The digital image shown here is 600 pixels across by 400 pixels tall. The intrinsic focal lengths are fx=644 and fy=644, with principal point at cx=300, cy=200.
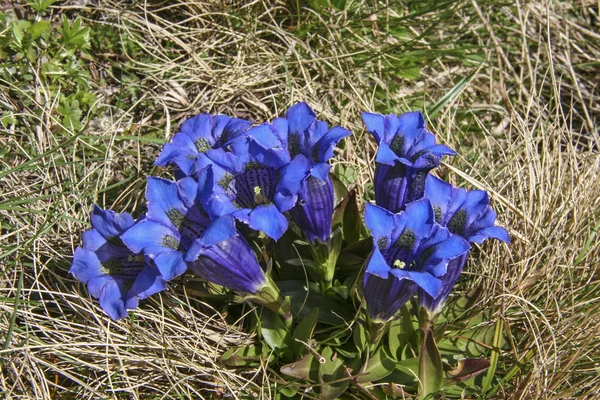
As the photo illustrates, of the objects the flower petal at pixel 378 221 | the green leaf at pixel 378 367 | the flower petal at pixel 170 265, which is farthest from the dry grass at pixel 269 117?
the flower petal at pixel 378 221

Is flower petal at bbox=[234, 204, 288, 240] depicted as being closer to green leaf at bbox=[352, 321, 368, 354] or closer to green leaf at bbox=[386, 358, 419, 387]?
green leaf at bbox=[352, 321, 368, 354]

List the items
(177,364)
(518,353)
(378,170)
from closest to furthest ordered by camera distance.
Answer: (378,170) → (177,364) → (518,353)

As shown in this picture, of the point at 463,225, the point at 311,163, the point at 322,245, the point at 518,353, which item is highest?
the point at 311,163

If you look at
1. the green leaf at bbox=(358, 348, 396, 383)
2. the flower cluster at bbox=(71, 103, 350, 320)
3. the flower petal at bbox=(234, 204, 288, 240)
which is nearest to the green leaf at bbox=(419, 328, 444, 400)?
the green leaf at bbox=(358, 348, 396, 383)

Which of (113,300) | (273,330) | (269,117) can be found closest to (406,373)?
(273,330)

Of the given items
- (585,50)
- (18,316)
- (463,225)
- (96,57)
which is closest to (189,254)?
(463,225)

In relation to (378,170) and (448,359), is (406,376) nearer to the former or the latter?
(448,359)
